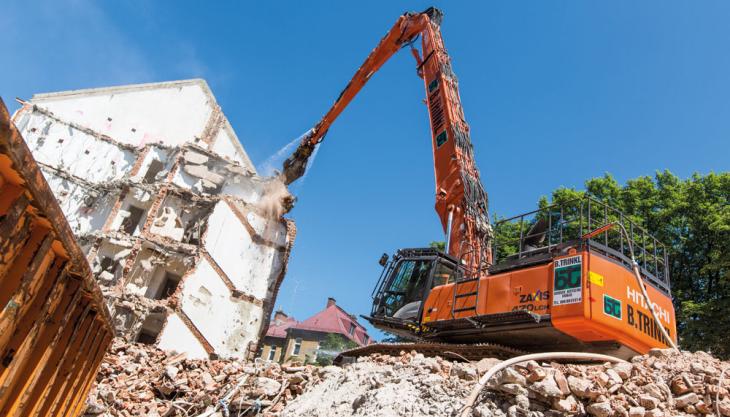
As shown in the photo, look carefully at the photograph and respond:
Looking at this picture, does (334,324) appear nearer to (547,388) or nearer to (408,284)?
(408,284)

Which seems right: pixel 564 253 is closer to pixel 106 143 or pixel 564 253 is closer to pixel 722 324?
pixel 722 324

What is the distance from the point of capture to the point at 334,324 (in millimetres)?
43250

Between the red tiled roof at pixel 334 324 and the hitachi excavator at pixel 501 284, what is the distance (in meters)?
31.3

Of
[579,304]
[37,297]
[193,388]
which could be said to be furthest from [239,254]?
[37,297]

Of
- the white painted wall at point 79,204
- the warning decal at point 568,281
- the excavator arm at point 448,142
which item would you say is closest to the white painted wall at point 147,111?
the white painted wall at point 79,204

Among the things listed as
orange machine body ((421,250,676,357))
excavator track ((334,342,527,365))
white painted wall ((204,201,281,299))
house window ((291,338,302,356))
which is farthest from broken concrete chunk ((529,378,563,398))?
house window ((291,338,302,356))

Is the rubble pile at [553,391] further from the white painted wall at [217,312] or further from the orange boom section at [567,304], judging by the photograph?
the white painted wall at [217,312]

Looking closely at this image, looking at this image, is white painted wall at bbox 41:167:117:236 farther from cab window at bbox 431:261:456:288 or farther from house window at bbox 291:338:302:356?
house window at bbox 291:338:302:356

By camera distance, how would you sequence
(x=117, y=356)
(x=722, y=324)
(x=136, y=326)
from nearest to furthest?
(x=117, y=356), (x=722, y=324), (x=136, y=326)

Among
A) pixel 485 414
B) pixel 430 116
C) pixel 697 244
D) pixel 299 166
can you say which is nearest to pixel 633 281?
pixel 485 414

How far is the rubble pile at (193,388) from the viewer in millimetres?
9242

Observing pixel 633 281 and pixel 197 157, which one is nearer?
pixel 633 281

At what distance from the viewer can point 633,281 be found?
8367mm

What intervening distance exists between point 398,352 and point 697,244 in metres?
16.4
